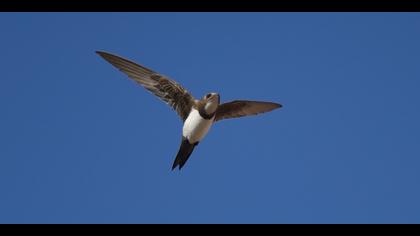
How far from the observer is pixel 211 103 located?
6.71 m

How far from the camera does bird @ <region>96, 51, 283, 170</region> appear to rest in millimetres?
6750

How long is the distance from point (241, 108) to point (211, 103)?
891mm

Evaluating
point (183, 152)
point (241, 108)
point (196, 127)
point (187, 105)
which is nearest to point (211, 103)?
point (196, 127)

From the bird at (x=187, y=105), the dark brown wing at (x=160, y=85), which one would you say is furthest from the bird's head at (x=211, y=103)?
the dark brown wing at (x=160, y=85)

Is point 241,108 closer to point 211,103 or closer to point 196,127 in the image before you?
point 211,103

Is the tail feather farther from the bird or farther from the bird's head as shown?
the bird's head

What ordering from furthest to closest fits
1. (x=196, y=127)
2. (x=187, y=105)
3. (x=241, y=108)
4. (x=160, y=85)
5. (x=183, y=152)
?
(x=241, y=108) → (x=160, y=85) → (x=187, y=105) → (x=183, y=152) → (x=196, y=127)

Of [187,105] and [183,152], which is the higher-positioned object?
[187,105]

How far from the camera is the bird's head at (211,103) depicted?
671 centimetres

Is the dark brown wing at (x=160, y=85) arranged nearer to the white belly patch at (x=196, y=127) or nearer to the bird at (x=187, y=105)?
the bird at (x=187, y=105)

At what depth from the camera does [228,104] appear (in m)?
7.37
